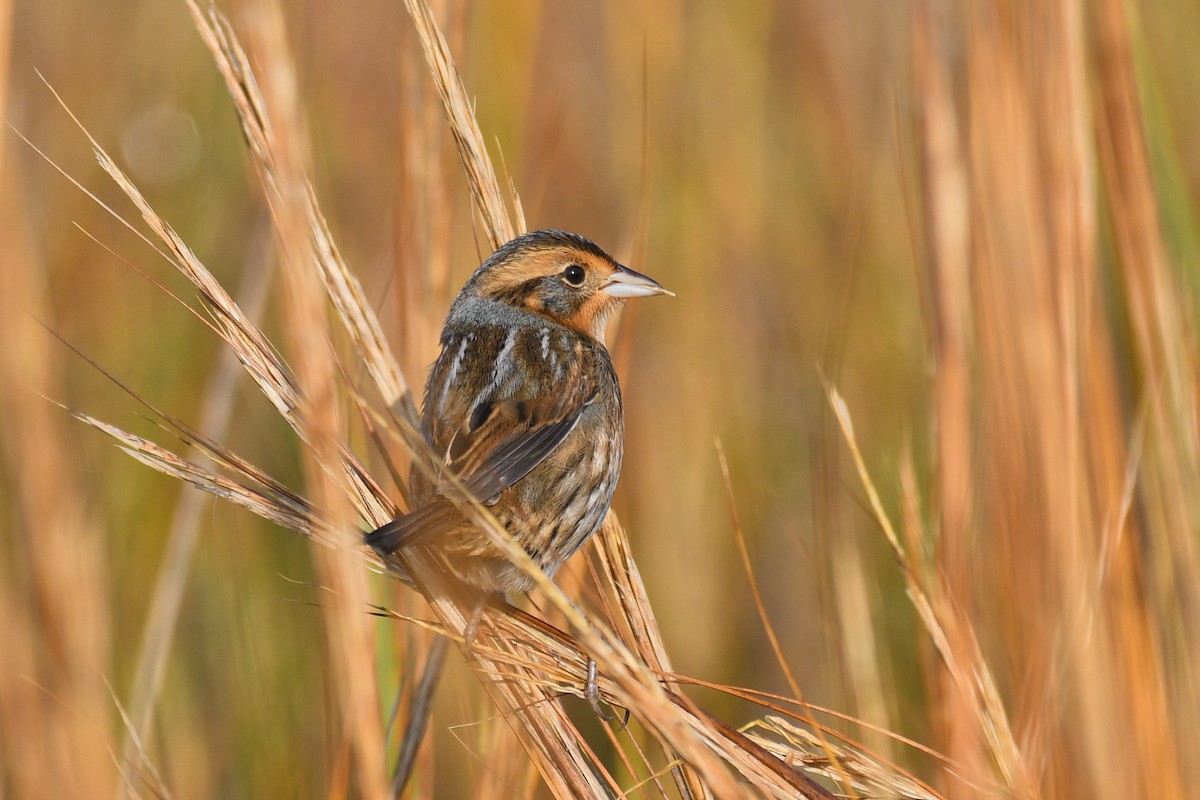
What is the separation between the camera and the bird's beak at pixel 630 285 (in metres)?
2.51

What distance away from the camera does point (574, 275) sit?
2.62 metres

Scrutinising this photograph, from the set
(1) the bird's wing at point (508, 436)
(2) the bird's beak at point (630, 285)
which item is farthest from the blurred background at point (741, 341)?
(2) the bird's beak at point (630, 285)

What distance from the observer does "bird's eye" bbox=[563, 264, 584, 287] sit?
103 inches

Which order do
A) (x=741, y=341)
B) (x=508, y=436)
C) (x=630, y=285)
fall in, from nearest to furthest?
(x=508, y=436) → (x=630, y=285) → (x=741, y=341)

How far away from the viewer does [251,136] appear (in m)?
1.55

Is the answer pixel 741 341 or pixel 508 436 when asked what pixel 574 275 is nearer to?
pixel 508 436

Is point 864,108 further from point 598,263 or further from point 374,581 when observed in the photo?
point 374,581

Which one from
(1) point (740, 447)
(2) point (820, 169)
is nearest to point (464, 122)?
(1) point (740, 447)

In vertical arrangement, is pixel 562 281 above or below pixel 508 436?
above

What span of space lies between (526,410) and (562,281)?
0.50m

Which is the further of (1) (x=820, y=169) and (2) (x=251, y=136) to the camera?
(1) (x=820, y=169)

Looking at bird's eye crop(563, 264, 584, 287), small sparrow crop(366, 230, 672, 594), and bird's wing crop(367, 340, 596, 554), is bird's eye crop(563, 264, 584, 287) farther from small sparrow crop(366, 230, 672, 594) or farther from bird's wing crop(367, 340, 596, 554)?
bird's wing crop(367, 340, 596, 554)

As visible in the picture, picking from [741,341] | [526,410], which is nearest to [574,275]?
[526,410]

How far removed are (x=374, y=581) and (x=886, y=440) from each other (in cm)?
186
